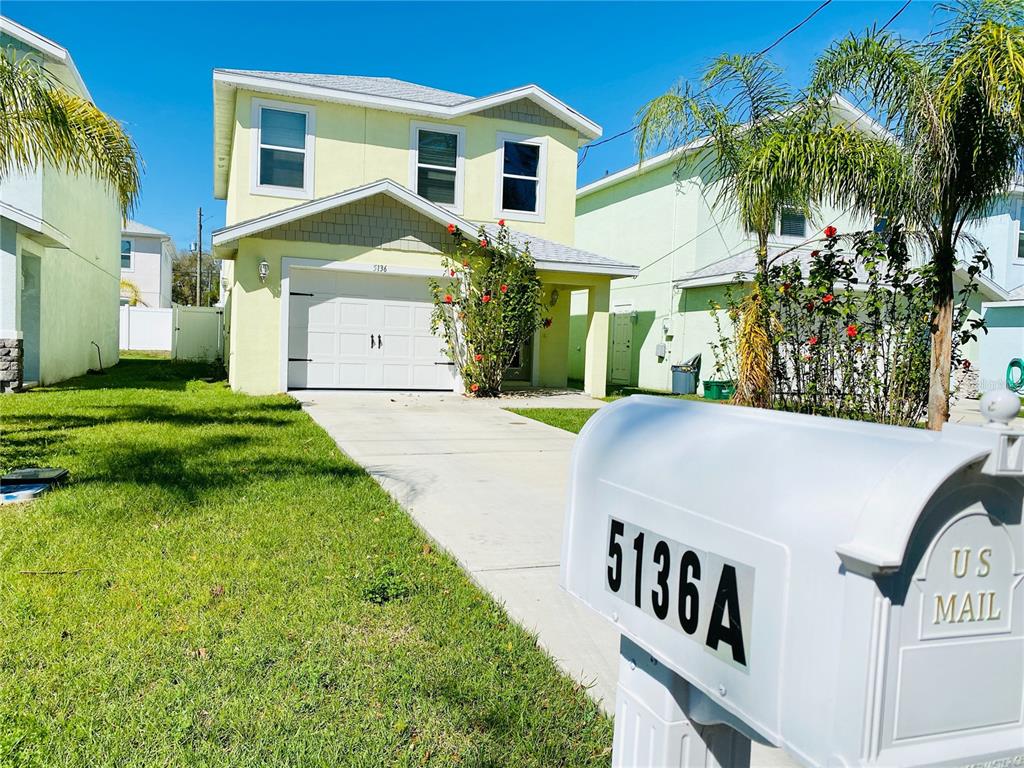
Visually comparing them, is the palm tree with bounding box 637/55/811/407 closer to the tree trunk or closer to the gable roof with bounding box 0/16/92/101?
the tree trunk

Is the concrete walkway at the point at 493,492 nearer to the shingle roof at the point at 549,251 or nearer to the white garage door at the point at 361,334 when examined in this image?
the white garage door at the point at 361,334

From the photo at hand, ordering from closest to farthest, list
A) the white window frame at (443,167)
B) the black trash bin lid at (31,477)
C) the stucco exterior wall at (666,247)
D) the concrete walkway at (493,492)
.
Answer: the concrete walkway at (493,492) → the black trash bin lid at (31,477) → the white window frame at (443,167) → the stucco exterior wall at (666,247)

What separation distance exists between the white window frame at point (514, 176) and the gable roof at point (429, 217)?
1.46 feet

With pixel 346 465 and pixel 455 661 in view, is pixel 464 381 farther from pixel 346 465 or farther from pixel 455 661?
pixel 455 661

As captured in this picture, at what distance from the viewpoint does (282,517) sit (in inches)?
212

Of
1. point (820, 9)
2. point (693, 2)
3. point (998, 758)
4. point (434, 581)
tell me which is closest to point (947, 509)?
point (998, 758)

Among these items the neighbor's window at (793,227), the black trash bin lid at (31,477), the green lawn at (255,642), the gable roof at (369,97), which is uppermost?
the gable roof at (369,97)

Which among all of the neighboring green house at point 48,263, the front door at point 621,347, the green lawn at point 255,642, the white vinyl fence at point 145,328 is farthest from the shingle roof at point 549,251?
the white vinyl fence at point 145,328

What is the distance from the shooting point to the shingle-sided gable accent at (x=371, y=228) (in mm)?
13734

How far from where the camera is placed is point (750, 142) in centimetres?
1119

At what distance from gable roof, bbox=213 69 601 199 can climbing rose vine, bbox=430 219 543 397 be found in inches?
118

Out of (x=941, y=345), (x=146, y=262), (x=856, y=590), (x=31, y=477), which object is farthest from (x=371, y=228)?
(x=146, y=262)

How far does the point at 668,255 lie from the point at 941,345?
1152 centimetres

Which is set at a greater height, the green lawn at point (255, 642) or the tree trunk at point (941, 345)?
the tree trunk at point (941, 345)
